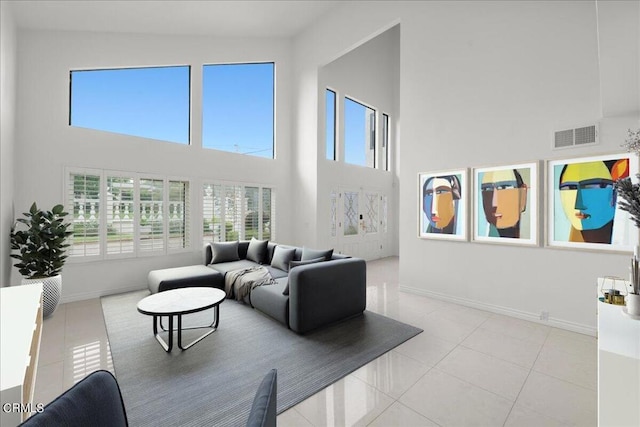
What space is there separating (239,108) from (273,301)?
4839mm

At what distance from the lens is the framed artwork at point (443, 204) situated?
4121 mm

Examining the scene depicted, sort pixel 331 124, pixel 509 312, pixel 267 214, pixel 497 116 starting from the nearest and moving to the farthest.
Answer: pixel 509 312 < pixel 497 116 < pixel 267 214 < pixel 331 124

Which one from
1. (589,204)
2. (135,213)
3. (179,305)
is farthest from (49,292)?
(589,204)

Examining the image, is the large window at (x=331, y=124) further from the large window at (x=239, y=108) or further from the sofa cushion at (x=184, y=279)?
the sofa cushion at (x=184, y=279)

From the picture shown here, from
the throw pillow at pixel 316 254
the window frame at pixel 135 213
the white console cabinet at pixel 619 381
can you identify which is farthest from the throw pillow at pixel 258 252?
the white console cabinet at pixel 619 381

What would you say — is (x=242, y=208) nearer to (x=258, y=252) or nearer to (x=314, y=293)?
(x=258, y=252)

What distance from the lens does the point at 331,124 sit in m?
7.12

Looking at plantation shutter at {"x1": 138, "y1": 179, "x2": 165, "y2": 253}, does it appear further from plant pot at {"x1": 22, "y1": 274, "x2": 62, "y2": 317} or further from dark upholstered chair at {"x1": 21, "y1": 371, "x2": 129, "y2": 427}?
dark upholstered chair at {"x1": 21, "y1": 371, "x2": 129, "y2": 427}

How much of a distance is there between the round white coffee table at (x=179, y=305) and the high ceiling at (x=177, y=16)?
14.2ft

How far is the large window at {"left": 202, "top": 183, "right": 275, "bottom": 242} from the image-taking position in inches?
224

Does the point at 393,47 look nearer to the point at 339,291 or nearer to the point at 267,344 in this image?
the point at 339,291

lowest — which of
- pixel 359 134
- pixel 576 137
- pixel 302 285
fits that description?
pixel 302 285

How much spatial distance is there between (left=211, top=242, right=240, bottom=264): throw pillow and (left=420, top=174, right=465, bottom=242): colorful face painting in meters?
3.47

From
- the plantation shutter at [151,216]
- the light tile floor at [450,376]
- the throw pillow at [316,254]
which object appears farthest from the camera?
the plantation shutter at [151,216]
